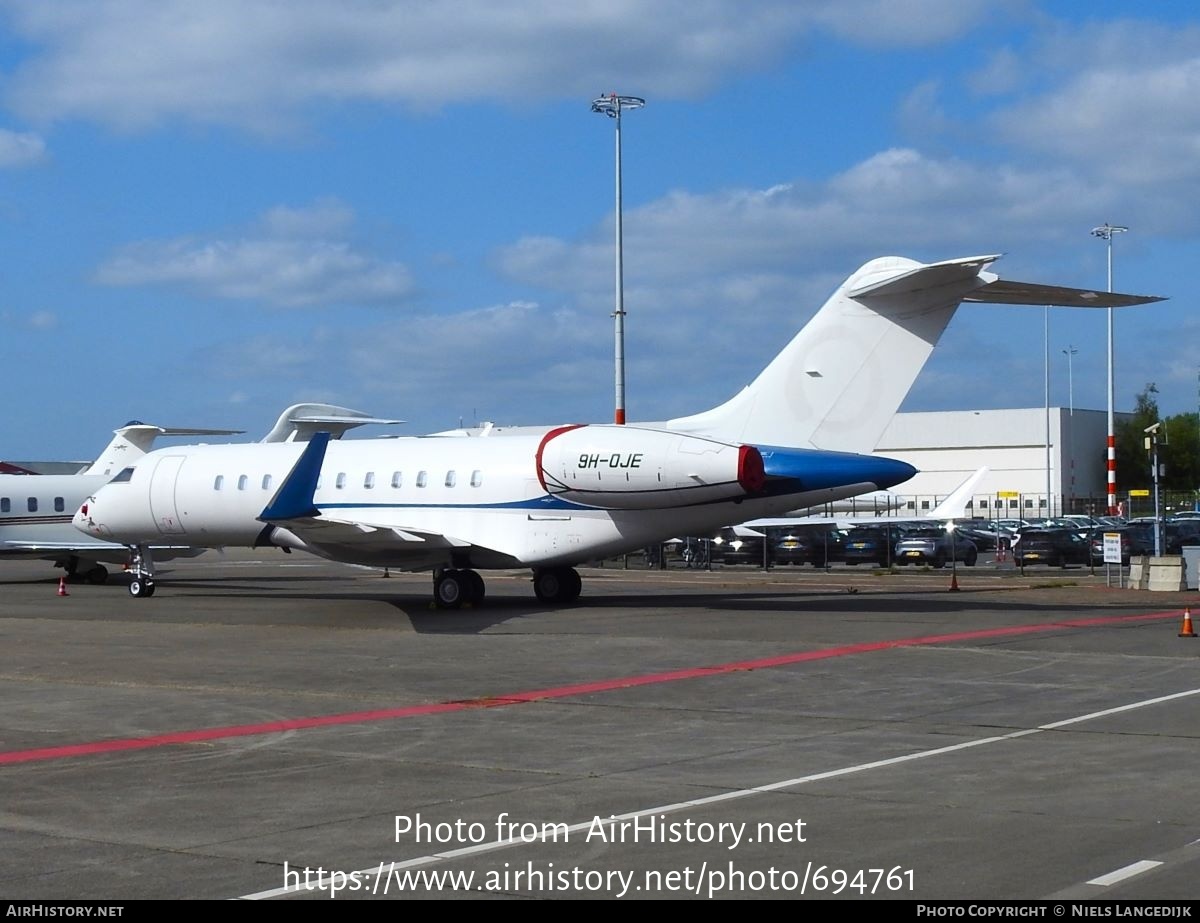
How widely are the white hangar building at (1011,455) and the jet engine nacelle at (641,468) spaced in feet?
227

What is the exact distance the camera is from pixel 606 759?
10.8 meters

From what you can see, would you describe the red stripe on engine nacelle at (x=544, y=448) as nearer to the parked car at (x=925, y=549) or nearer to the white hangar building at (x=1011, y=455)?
the parked car at (x=925, y=549)

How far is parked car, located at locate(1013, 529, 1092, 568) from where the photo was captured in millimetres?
45062

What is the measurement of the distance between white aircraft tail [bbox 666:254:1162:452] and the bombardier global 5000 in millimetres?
22

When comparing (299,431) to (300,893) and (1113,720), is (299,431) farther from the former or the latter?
(300,893)

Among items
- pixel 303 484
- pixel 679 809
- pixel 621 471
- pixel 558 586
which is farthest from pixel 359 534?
pixel 679 809

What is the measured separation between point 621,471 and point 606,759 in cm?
1308

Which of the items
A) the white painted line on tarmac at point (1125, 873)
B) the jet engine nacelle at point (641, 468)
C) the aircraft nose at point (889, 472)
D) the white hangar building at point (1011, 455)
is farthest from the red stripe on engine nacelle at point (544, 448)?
the white hangar building at point (1011, 455)

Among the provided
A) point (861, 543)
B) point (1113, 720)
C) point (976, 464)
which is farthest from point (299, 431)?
point (976, 464)

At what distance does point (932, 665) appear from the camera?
16.8 m

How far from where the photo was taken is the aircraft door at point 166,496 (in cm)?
3019

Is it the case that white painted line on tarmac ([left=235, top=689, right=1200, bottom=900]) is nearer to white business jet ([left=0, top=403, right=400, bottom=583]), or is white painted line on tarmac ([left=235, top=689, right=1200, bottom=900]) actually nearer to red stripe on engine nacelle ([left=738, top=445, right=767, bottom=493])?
red stripe on engine nacelle ([left=738, top=445, right=767, bottom=493])

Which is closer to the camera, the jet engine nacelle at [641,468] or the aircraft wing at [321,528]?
the aircraft wing at [321,528]

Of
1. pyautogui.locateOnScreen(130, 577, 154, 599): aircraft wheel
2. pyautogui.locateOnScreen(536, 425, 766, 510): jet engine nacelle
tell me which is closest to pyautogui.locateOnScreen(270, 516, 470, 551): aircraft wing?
pyautogui.locateOnScreen(536, 425, 766, 510): jet engine nacelle
